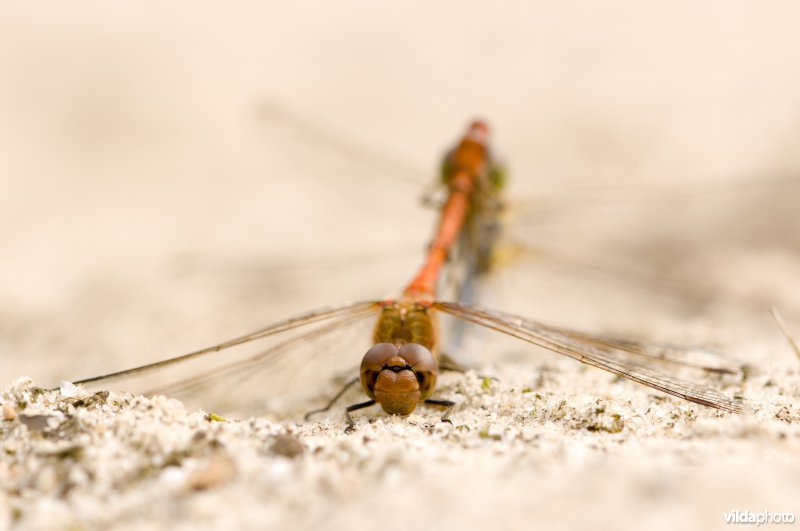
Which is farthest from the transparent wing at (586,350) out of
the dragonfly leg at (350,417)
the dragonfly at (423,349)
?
the dragonfly leg at (350,417)

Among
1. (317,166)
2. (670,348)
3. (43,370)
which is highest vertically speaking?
(317,166)

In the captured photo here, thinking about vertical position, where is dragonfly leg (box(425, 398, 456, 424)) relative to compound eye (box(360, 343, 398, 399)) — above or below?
below

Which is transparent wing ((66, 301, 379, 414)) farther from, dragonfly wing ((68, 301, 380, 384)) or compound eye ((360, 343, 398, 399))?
compound eye ((360, 343, 398, 399))

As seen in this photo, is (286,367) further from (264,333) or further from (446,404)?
(446,404)

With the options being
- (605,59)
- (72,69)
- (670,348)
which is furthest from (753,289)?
(72,69)

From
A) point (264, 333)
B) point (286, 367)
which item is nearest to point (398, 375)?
point (264, 333)

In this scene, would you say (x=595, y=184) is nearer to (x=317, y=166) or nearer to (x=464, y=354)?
(x=317, y=166)

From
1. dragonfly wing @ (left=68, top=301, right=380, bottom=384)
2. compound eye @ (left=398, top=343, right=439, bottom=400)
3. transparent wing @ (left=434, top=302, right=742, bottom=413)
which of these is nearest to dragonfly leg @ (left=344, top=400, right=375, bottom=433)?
compound eye @ (left=398, top=343, right=439, bottom=400)

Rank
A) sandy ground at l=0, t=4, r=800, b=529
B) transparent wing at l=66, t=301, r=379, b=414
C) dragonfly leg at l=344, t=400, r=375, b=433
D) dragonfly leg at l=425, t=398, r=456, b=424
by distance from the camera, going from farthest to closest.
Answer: transparent wing at l=66, t=301, r=379, b=414 < dragonfly leg at l=425, t=398, r=456, b=424 < dragonfly leg at l=344, t=400, r=375, b=433 < sandy ground at l=0, t=4, r=800, b=529
